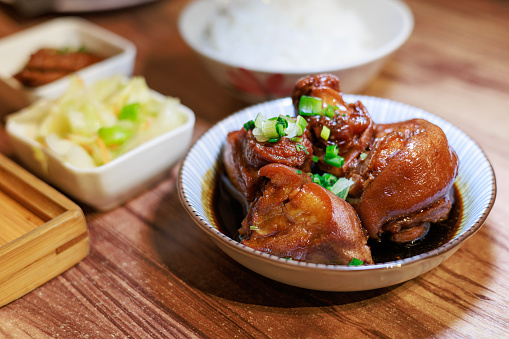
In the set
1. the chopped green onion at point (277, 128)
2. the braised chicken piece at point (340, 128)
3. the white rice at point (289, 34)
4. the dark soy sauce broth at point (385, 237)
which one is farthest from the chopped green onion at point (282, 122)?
the white rice at point (289, 34)

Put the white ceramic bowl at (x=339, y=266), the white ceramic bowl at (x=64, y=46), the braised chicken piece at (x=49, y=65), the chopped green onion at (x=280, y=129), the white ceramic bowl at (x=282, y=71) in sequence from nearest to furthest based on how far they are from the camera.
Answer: the white ceramic bowl at (x=339, y=266), the chopped green onion at (x=280, y=129), the white ceramic bowl at (x=282, y=71), the white ceramic bowl at (x=64, y=46), the braised chicken piece at (x=49, y=65)

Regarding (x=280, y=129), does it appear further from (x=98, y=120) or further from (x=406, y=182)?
(x=98, y=120)

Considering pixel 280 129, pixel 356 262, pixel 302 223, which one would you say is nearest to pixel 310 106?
pixel 280 129

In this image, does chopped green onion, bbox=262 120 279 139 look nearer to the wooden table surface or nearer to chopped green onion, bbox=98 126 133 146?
the wooden table surface

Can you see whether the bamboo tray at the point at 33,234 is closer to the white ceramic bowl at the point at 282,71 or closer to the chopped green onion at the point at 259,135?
the chopped green onion at the point at 259,135

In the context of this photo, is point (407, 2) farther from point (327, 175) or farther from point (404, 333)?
point (404, 333)

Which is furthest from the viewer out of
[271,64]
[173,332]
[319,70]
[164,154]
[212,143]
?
[271,64]

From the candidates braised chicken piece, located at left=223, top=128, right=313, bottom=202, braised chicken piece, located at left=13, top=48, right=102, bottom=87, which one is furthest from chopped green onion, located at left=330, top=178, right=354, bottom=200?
braised chicken piece, located at left=13, top=48, right=102, bottom=87

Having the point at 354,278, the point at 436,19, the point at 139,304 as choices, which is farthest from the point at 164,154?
the point at 436,19
